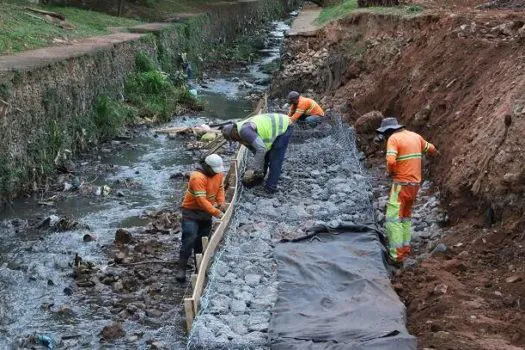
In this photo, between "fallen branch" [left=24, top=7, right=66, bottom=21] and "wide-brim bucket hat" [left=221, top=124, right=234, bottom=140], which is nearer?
"wide-brim bucket hat" [left=221, top=124, right=234, bottom=140]

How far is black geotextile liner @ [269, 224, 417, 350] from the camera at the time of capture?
6.42m

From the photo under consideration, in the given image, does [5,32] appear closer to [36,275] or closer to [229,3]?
[36,275]

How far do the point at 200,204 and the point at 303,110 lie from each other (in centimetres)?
623

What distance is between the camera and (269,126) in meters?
11.2

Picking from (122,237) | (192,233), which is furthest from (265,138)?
(122,237)

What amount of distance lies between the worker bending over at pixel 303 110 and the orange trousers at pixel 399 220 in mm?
5762

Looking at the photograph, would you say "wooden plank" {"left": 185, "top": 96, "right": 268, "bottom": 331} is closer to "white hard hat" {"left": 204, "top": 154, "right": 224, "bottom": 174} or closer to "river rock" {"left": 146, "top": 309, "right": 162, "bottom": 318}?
"white hard hat" {"left": 204, "top": 154, "right": 224, "bottom": 174}

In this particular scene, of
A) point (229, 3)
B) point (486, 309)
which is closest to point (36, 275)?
point (486, 309)

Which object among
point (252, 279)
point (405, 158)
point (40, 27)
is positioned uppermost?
point (40, 27)

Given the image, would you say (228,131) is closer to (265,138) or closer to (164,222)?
(265,138)

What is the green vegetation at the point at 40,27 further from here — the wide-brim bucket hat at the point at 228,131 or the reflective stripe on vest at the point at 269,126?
the reflective stripe on vest at the point at 269,126

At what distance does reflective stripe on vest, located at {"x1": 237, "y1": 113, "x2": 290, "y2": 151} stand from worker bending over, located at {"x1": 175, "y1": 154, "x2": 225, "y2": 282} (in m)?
2.04

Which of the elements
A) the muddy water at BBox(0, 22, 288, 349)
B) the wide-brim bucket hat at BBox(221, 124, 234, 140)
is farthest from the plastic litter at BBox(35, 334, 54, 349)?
the wide-brim bucket hat at BBox(221, 124, 234, 140)

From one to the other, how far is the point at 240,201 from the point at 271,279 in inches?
120
